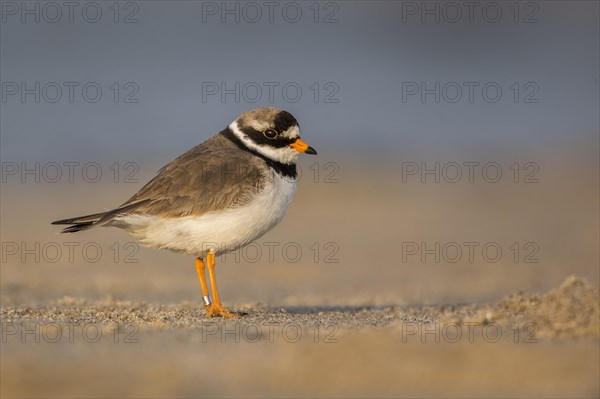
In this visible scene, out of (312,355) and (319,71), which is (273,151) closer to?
(312,355)

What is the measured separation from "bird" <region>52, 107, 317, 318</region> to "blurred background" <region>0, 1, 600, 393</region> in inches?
54.6

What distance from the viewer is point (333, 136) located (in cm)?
1905

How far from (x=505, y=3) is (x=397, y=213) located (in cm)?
2076

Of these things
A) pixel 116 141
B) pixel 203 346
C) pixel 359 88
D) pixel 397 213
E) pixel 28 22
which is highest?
pixel 28 22

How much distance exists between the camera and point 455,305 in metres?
8.47

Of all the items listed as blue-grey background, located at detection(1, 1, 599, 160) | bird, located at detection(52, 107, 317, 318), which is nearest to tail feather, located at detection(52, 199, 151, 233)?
bird, located at detection(52, 107, 317, 318)

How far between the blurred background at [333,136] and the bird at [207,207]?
139 cm

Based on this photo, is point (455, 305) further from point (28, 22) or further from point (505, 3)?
point (505, 3)

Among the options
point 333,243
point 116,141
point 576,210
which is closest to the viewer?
point 333,243

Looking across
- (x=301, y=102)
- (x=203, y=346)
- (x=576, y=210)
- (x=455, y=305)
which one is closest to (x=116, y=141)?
(x=301, y=102)

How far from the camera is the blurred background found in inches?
424

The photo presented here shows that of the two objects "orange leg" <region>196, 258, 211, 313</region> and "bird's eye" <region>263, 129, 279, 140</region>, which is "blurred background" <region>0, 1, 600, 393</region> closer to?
"orange leg" <region>196, 258, 211, 313</region>

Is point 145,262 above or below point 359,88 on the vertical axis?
below

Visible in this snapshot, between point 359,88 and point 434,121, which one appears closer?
point 434,121
